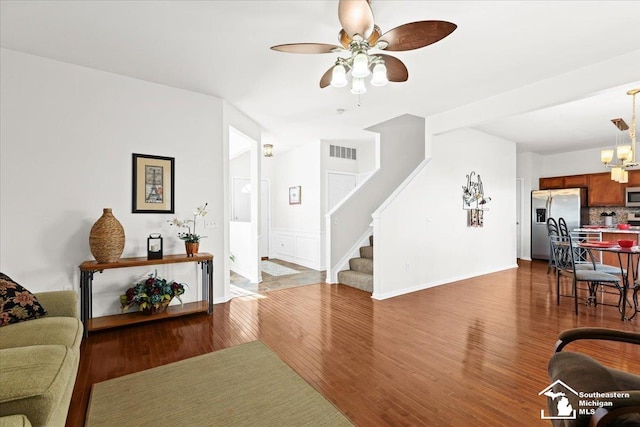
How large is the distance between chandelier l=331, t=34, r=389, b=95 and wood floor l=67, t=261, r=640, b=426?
2286mm

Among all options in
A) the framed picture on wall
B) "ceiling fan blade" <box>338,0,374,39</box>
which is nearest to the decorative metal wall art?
"ceiling fan blade" <box>338,0,374,39</box>

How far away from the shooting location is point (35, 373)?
136 cm

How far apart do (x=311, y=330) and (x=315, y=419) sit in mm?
1398

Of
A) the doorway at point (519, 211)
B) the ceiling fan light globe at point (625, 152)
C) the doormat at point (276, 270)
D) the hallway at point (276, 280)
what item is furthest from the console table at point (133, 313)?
the doorway at point (519, 211)

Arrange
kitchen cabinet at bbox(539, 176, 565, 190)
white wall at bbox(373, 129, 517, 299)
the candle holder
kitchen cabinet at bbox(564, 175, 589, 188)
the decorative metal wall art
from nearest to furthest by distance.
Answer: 1. the candle holder
2. white wall at bbox(373, 129, 517, 299)
3. the decorative metal wall art
4. kitchen cabinet at bbox(564, 175, 589, 188)
5. kitchen cabinet at bbox(539, 176, 565, 190)

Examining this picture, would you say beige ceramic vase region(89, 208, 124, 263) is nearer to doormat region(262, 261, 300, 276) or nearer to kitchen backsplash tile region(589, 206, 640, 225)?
doormat region(262, 261, 300, 276)

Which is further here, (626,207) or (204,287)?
(626,207)

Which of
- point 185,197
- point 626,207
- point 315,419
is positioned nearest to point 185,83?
point 185,197

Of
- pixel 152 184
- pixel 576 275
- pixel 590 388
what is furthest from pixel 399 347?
pixel 152 184

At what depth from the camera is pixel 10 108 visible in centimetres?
289

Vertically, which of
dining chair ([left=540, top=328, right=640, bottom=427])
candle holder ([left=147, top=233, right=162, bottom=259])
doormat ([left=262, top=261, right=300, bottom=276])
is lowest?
doormat ([left=262, top=261, right=300, bottom=276])

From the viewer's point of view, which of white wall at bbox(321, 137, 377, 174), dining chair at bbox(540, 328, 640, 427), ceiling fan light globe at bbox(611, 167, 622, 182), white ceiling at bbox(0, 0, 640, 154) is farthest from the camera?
white wall at bbox(321, 137, 377, 174)

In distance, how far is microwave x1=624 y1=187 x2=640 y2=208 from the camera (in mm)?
6345

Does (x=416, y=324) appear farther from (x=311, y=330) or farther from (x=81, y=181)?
(x=81, y=181)
